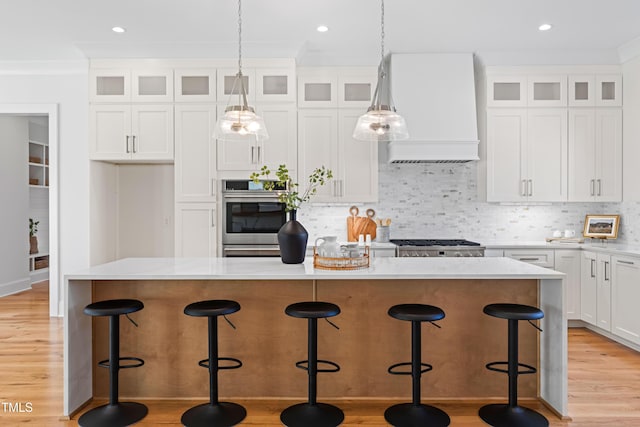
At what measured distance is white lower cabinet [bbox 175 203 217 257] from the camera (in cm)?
474

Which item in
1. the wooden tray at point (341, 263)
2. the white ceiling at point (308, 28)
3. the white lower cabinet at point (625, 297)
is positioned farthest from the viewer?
the white lower cabinet at point (625, 297)

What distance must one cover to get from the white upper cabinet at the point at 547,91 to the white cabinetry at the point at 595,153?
0.20 metres

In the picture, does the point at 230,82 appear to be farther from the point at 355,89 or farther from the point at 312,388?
the point at 312,388

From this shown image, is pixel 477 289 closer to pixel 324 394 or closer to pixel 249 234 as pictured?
pixel 324 394

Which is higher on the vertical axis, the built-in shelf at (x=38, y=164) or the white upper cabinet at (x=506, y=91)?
the white upper cabinet at (x=506, y=91)

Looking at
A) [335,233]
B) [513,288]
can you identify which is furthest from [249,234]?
[513,288]

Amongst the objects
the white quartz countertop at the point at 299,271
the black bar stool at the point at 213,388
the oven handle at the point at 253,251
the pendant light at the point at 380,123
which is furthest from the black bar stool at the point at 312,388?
the oven handle at the point at 253,251

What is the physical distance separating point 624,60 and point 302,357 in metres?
4.54

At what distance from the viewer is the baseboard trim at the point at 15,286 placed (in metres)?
6.36

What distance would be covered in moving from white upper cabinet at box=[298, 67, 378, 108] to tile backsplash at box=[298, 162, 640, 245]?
2.88 ft

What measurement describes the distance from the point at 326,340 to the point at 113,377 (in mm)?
1315

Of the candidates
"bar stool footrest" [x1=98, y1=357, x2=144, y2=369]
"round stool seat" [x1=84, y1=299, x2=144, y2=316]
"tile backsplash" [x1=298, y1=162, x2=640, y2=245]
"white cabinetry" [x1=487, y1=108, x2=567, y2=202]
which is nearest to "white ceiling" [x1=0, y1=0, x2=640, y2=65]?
"white cabinetry" [x1=487, y1=108, x2=567, y2=202]

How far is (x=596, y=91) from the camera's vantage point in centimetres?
487

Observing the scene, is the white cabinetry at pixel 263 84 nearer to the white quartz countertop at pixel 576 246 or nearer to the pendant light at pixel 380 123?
the pendant light at pixel 380 123
